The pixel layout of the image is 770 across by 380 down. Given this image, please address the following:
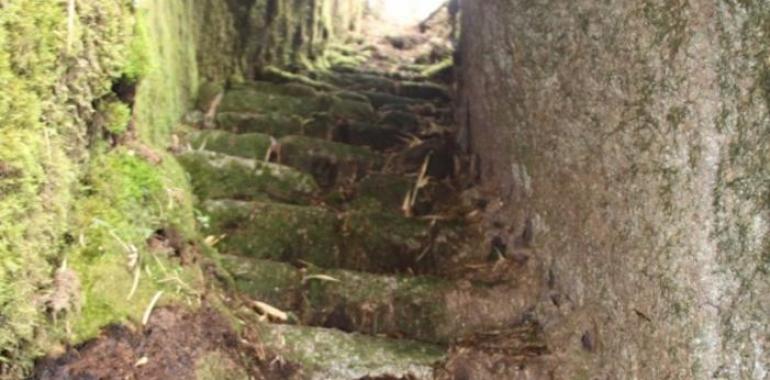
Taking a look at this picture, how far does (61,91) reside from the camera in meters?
1.94

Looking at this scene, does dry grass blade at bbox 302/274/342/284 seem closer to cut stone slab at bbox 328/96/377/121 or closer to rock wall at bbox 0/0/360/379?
rock wall at bbox 0/0/360/379

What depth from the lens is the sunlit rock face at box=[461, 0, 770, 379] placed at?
1468 mm

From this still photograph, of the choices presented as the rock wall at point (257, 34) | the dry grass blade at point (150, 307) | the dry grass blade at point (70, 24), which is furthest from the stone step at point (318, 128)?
the dry grass blade at point (70, 24)

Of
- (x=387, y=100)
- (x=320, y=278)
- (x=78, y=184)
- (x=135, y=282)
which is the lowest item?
(x=320, y=278)

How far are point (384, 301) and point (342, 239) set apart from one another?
503mm

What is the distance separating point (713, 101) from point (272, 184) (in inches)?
90.3

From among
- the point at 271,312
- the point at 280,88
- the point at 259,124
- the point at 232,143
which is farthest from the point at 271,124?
the point at 271,312

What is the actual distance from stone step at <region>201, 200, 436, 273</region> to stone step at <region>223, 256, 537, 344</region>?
0.26 metres

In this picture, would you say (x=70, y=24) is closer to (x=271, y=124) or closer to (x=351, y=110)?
(x=271, y=124)

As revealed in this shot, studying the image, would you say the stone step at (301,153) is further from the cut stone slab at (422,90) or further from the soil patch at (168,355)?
the cut stone slab at (422,90)

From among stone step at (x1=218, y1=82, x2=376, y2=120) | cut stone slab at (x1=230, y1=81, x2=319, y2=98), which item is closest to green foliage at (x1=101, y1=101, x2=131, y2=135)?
stone step at (x1=218, y1=82, x2=376, y2=120)

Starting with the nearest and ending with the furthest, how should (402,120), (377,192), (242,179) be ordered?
(242,179), (377,192), (402,120)

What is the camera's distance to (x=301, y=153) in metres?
3.91

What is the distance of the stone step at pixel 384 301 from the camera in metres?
2.63
